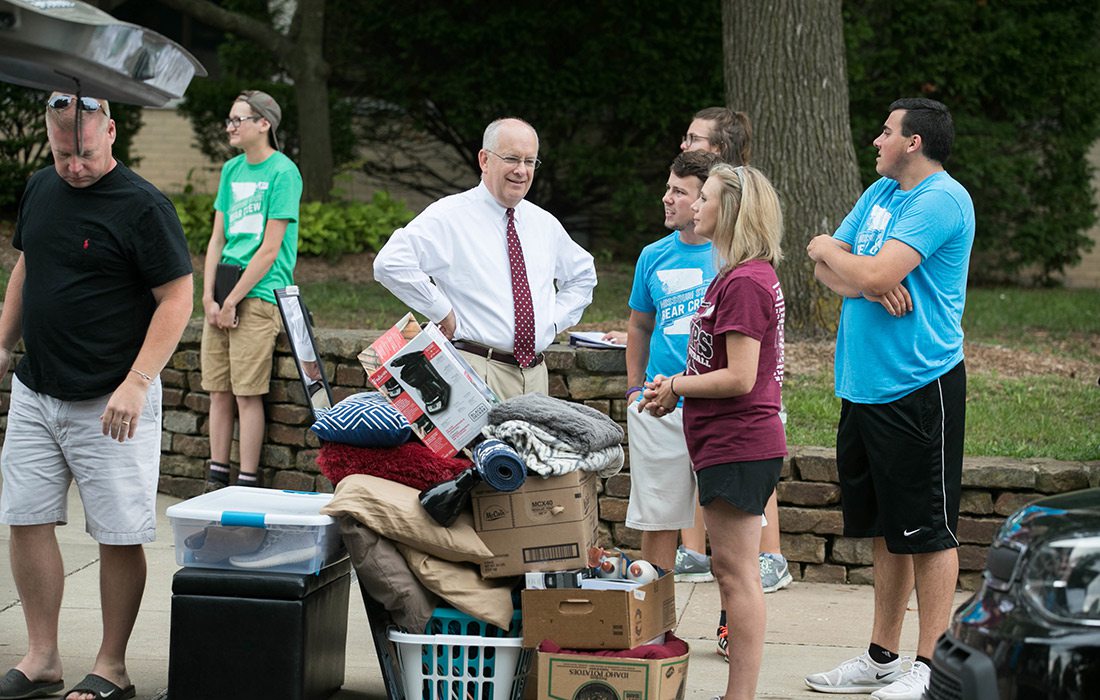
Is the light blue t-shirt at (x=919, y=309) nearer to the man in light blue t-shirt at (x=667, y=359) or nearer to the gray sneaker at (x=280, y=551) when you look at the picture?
the man in light blue t-shirt at (x=667, y=359)

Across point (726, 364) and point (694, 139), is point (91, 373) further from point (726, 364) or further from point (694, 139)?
point (694, 139)

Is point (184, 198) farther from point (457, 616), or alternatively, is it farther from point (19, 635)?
point (457, 616)

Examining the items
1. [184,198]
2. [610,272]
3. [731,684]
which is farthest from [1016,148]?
[731,684]

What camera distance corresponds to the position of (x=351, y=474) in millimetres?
4461

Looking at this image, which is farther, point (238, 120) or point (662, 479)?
point (238, 120)

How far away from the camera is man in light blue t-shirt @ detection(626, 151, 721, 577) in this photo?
17.5 feet

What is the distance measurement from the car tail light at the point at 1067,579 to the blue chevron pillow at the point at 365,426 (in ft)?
6.81

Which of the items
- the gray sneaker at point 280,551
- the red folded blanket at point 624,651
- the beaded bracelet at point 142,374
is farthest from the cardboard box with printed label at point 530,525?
the beaded bracelet at point 142,374

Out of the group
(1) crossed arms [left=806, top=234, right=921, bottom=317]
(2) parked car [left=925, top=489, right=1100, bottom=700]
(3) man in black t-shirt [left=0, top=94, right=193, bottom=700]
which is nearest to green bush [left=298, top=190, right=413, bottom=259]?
(3) man in black t-shirt [left=0, top=94, right=193, bottom=700]

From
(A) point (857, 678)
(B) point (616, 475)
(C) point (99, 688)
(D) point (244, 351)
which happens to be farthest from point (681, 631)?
(D) point (244, 351)

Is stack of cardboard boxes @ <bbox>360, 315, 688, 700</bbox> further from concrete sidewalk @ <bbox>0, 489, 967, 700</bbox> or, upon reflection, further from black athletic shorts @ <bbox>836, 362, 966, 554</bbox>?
black athletic shorts @ <bbox>836, 362, 966, 554</bbox>

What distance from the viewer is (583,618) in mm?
4211

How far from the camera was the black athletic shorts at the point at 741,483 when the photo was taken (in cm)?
432

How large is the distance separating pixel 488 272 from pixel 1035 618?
2803 mm
